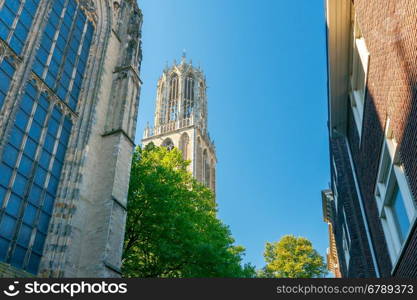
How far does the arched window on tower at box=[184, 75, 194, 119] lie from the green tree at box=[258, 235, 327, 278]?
40282 mm

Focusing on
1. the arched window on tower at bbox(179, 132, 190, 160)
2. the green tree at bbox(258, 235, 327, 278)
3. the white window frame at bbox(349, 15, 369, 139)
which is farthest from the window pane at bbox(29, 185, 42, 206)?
the arched window on tower at bbox(179, 132, 190, 160)

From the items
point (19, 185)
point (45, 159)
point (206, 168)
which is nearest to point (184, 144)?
point (206, 168)

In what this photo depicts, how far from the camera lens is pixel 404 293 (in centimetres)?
514

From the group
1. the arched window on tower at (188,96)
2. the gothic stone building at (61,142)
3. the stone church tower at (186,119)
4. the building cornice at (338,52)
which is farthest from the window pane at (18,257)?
the arched window on tower at (188,96)

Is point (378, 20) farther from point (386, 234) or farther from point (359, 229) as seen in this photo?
point (359, 229)

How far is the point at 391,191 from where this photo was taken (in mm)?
8562

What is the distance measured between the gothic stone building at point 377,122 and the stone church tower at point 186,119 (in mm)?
43433

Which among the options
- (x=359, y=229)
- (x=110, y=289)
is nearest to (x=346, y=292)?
(x=110, y=289)

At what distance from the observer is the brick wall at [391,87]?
243 inches

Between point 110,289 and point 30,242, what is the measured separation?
7.72 meters

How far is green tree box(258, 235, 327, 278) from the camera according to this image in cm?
2806

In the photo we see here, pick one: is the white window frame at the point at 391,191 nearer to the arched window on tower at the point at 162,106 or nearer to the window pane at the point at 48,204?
the window pane at the point at 48,204

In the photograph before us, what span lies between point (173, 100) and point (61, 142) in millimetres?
57564

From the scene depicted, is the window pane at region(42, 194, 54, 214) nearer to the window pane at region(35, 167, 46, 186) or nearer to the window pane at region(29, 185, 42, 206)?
the window pane at region(29, 185, 42, 206)
